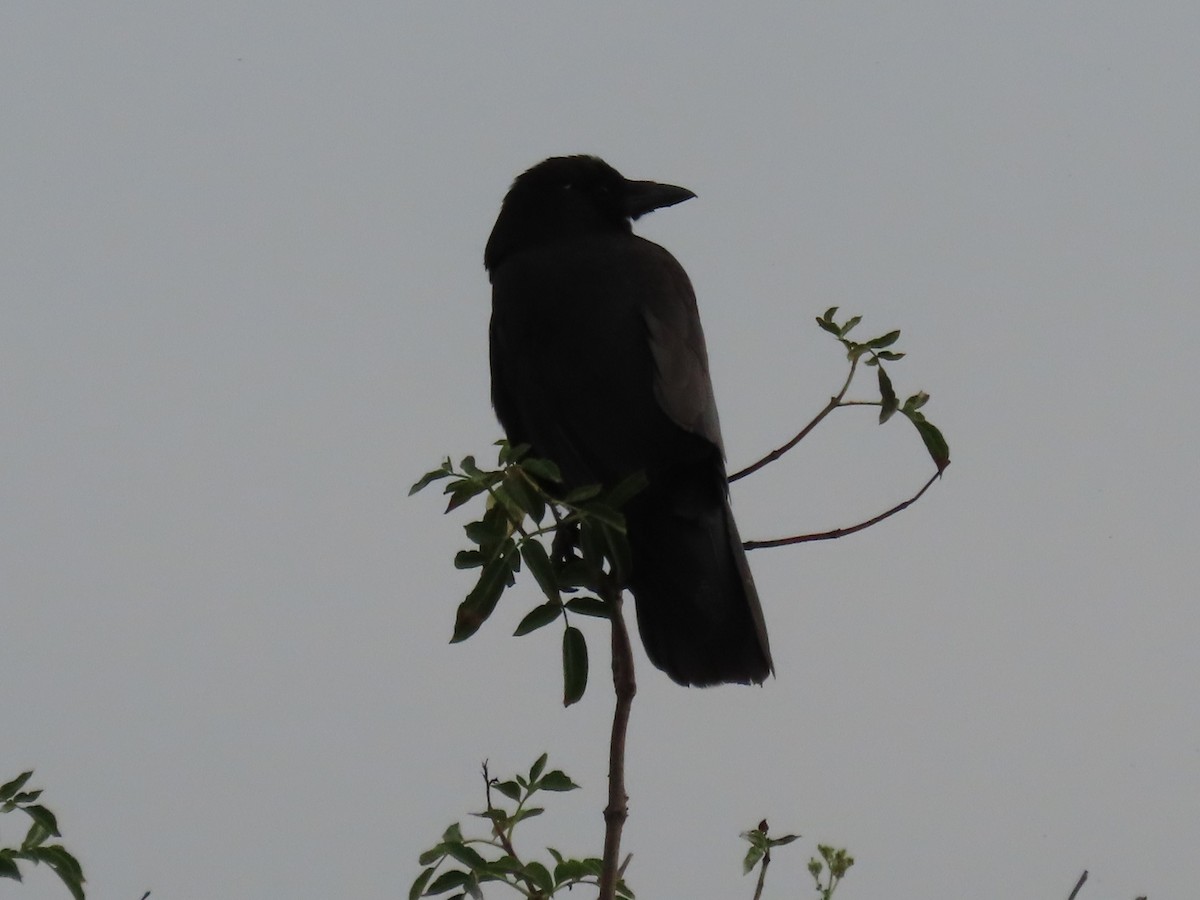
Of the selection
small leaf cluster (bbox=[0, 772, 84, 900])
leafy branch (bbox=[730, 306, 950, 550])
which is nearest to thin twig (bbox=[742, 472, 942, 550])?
leafy branch (bbox=[730, 306, 950, 550])

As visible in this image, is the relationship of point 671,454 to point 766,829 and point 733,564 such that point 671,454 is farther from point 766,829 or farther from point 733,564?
point 766,829

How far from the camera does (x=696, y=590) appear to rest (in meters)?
3.32

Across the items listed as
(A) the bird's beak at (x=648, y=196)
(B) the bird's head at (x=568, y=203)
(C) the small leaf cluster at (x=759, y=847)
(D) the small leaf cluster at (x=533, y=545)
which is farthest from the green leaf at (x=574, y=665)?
(A) the bird's beak at (x=648, y=196)

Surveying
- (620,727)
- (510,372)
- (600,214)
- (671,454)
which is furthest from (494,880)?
(600,214)

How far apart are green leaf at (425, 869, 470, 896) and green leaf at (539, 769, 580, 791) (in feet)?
0.91

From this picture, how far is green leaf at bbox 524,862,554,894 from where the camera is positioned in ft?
8.46

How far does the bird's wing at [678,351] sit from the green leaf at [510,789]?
1.09 metres

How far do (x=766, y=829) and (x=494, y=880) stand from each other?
0.74 metres

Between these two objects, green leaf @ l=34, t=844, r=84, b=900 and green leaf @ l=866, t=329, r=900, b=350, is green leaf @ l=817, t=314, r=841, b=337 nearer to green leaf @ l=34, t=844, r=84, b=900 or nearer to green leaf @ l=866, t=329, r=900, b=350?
green leaf @ l=866, t=329, r=900, b=350

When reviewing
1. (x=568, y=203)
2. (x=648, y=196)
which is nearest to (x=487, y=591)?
(x=568, y=203)

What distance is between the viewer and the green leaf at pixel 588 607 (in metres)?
2.61

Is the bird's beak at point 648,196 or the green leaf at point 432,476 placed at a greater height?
the bird's beak at point 648,196

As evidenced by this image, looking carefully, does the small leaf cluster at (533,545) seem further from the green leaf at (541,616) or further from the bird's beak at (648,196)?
the bird's beak at (648,196)

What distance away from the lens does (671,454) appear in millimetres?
3514
